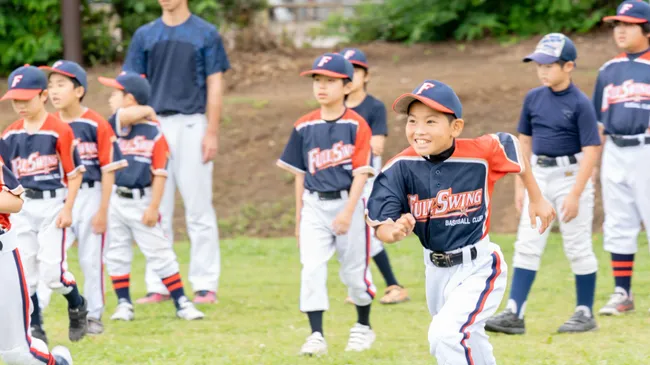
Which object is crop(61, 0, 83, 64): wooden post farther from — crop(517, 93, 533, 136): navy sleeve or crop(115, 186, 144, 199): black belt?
crop(517, 93, 533, 136): navy sleeve

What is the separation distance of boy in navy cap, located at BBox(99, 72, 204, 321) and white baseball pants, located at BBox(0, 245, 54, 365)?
278 cm

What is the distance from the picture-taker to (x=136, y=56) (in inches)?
353

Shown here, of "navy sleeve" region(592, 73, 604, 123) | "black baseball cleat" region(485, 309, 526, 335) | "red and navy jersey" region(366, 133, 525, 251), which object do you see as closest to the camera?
"red and navy jersey" region(366, 133, 525, 251)

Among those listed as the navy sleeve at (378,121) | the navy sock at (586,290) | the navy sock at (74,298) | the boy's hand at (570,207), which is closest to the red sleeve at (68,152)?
the navy sock at (74,298)

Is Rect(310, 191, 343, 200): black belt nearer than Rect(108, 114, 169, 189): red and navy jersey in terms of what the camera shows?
Yes

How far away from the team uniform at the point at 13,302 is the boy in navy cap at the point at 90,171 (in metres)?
2.15

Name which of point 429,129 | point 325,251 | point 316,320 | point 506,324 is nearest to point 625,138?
point 506,324

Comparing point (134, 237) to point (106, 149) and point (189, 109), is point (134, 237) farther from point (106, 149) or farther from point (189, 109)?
point (189, 109)

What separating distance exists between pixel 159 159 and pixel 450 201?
3.48 metres

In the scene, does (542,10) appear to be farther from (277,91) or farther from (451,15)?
(277,91)

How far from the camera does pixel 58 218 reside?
7023 millimetres

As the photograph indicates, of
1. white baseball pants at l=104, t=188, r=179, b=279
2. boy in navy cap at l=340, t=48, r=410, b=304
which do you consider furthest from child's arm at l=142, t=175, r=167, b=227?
boy in navy cap at l=340, t=48, r=410, b=304

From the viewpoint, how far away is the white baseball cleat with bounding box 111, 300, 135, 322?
807cm

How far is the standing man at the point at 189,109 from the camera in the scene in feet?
28.8
